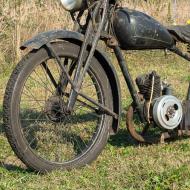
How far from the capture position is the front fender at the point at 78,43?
12.7ft

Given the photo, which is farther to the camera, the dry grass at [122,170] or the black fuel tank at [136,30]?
the black fuel tank at [136,30]

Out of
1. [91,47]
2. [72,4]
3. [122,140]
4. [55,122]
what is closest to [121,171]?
[55,122]

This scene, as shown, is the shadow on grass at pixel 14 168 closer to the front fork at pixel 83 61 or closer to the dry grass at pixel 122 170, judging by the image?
the dry grass at pixel 122 170

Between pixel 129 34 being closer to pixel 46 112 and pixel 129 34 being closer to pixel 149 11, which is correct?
pixel 46 112

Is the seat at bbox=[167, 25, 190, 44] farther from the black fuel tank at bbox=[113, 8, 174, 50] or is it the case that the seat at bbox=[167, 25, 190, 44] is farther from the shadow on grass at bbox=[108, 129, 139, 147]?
the shadow on grass at bbox=[108, 129, 139, 147]

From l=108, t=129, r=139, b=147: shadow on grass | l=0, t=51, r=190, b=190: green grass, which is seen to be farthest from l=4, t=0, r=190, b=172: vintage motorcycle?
l=108, t=129, r=139, b=147: shadow on grass

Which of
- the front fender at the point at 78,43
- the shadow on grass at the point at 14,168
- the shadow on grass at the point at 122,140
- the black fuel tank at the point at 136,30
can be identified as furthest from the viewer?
the shadow on grass at the point at 122,140

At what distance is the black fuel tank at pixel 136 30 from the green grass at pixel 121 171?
0.93 m

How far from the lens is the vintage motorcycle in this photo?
153 inches

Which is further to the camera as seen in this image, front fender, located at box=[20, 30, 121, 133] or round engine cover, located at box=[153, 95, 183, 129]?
round engine cover, located at box=[153, 95, 183, 129]

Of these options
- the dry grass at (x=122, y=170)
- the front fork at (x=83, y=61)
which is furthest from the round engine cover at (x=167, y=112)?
the front fork at (x=83, y=61)

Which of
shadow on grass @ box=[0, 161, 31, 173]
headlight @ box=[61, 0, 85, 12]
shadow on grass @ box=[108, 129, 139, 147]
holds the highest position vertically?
headlight @ box=[61, 0, 85, 12]

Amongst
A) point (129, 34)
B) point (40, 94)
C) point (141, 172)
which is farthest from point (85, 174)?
point (40, 94)

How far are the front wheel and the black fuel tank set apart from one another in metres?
0.32
